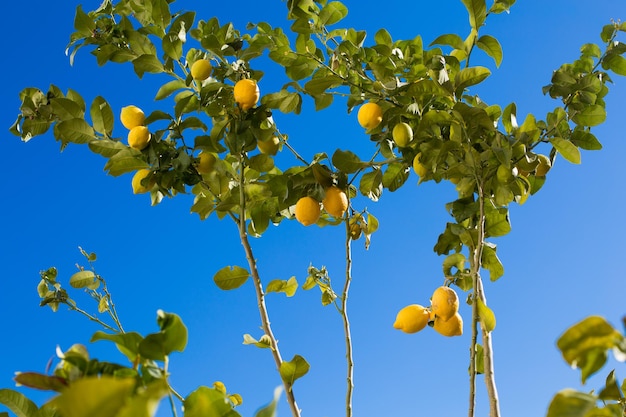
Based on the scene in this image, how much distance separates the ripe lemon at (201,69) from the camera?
171 cm

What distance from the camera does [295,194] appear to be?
65.0 inches

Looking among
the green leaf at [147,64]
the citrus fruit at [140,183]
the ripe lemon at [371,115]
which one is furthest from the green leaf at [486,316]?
the green leaf at [147,64]

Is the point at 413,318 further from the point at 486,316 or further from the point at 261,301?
the point at 261,301

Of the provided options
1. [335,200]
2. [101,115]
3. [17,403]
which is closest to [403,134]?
[335,200]

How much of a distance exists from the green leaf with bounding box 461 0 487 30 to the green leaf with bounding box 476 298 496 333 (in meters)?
0.74

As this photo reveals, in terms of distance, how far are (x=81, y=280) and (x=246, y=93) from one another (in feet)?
3.33

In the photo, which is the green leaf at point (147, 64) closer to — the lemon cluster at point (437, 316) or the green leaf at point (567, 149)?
the lemon cluster at point (437, 316)

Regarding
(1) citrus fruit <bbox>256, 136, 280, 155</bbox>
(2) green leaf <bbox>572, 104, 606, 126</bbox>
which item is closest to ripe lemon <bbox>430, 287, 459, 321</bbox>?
(1) citrus fruit <bbox>256, 136, 280, 155</bbox>

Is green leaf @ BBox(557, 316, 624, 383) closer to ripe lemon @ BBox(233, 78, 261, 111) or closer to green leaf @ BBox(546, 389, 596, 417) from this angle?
green leaf @ BBox(546, 389, 596, 417)

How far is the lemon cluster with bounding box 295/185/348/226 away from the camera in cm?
159

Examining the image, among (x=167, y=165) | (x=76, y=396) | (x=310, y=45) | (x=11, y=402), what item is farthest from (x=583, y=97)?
(x=76, y=396)

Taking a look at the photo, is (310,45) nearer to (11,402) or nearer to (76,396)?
(11,402)

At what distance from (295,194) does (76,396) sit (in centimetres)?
128

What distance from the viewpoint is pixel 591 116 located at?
179 centimetres
